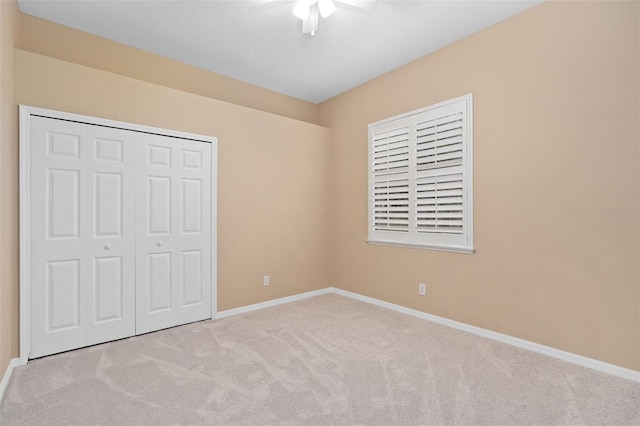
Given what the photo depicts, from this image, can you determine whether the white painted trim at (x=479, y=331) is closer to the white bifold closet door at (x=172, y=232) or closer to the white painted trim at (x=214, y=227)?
the white painted trim at (x=214, y=227)

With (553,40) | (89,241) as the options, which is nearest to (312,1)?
(553,40)

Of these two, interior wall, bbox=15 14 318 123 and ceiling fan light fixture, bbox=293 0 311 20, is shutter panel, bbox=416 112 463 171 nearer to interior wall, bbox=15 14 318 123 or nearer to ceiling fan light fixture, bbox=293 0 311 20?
ceiling fan light fixture, bbox=293 0 311 20

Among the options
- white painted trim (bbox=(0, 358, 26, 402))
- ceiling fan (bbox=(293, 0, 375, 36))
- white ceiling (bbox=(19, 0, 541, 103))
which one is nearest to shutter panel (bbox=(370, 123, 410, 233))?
white ceiling (bbox=(19, 0, 541, 103))

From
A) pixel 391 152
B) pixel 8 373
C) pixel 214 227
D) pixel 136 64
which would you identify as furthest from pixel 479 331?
pixel 136 64

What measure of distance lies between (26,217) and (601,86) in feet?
15.2

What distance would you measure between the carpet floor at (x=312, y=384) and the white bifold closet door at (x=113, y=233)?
10.1 inches

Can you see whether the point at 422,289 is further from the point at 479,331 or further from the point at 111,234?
the point at 111,234

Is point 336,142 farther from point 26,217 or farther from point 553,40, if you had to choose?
point 26,217

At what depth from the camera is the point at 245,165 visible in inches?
153

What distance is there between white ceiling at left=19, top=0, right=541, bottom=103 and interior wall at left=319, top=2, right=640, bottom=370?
13.1 inches

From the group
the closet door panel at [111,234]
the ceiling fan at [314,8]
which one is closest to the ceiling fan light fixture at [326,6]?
the ceiling fan at [314,8]

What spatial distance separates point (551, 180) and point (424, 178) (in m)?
1.18

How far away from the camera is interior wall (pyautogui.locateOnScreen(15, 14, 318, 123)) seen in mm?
2941

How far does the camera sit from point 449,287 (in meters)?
3.36
